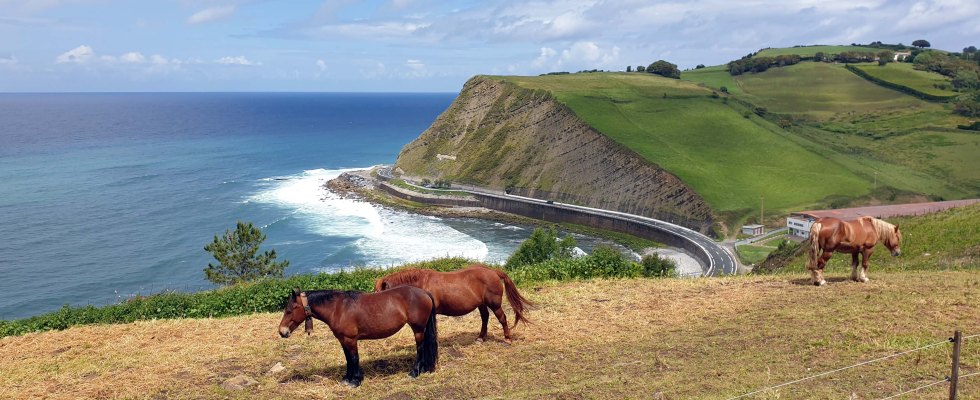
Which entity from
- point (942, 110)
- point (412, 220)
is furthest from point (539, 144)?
point (942, 110)

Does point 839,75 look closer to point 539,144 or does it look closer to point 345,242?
point 539,144

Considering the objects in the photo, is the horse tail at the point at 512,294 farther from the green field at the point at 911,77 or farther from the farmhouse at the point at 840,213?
the green field at the point at 911,77

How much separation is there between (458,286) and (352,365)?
263cm

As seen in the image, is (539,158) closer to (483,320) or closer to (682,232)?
(682,232)

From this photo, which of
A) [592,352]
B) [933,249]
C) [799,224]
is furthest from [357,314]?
[799,224]

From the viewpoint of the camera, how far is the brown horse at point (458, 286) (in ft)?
45.2

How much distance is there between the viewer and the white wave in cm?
7425

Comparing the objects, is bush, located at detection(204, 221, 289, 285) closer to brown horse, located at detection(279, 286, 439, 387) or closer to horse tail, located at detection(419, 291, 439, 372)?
brown horse, located at detection(279, 286, 439, 387)

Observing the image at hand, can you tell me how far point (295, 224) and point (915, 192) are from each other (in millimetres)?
85335

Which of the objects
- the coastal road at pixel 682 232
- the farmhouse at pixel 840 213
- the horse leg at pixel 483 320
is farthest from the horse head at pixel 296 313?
the farmhouse at pixel 840 213

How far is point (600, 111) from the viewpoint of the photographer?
117250mm

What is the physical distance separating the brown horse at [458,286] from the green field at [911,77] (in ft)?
536

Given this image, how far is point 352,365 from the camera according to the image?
12633 millimetres

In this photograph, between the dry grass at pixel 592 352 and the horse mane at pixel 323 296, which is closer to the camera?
the dry grass at pixel 592 352
